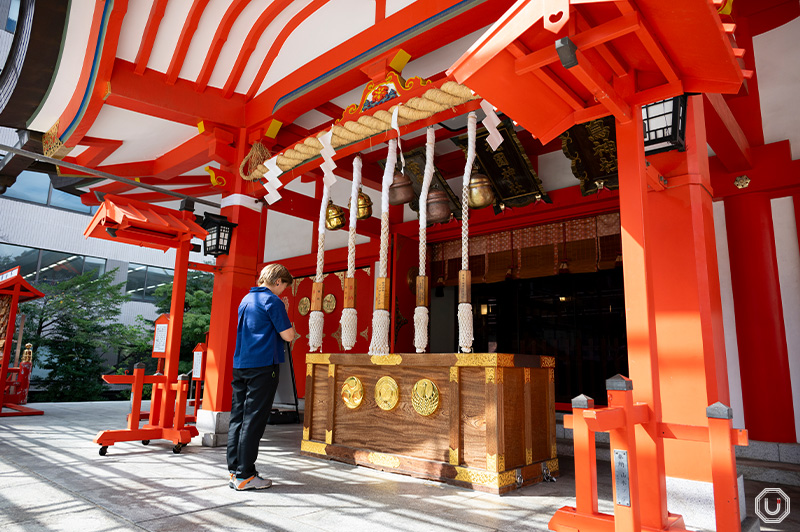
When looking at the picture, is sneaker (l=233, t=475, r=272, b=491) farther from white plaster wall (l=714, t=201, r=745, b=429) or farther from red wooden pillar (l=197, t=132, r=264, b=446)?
white plaster wall (l=714, t=201, r=745, b=429)

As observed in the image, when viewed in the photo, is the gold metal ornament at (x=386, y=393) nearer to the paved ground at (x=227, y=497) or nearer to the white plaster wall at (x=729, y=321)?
the paved ground at (x=227, y=497)

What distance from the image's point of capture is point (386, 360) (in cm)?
365

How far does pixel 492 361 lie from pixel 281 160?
2830 millimetres

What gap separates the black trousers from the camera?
2.86 m

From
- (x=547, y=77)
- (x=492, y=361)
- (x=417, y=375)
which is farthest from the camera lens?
(x=417, y=375)

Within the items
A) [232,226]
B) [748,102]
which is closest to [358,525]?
[232,226]

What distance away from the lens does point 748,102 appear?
13.7 ft

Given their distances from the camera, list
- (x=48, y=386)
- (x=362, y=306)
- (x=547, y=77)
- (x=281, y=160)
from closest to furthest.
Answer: (x=547, y=77), (x=281, y=160), (x=362, y=306), (x=48, y=386)

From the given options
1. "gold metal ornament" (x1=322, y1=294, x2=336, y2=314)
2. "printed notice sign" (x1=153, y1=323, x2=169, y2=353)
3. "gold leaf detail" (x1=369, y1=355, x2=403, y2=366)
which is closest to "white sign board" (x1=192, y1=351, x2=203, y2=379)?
"printed notice sign" (x1=153, y1=323, x2=169, y2=353)

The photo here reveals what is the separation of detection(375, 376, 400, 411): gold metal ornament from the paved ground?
1.60ft

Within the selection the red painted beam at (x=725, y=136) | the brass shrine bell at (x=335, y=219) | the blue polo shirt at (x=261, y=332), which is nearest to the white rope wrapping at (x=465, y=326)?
the blue polo shirt at (x=261, y=332)

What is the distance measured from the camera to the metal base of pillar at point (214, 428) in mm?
4422

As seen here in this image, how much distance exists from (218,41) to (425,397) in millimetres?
3914

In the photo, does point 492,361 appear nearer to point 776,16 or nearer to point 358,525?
point 358,525
